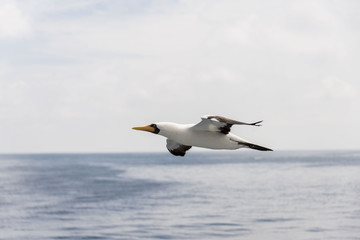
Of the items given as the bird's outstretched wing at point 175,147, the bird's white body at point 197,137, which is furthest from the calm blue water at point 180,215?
the bird's white body at point 197,137

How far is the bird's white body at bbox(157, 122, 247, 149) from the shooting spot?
46.1 feet

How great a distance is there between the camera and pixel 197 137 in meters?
14.2

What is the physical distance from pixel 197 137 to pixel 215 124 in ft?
3.27

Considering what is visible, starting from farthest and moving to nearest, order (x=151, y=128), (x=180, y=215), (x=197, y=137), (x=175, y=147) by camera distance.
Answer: (x=180, y=215)
(x=175, y=147)
(x=197, y=137)
(x=151, y=128)

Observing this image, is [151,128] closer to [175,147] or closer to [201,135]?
[201,135]

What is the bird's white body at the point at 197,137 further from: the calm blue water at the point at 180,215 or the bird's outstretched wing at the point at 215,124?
the calm blue water at the point at 180,215

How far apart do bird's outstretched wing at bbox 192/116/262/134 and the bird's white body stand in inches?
7.1

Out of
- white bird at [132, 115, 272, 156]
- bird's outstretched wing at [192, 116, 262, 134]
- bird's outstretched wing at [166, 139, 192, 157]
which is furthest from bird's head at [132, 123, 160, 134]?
bird's outstretched wing at [166, 139, 192, 157]

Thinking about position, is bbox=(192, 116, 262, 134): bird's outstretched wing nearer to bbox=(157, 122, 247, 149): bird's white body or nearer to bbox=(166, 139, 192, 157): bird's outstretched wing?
bbox=(157, 122, 247, 149): bird's white body

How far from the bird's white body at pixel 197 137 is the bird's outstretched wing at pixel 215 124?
18 centimetres

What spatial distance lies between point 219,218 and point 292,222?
19567 millimetres

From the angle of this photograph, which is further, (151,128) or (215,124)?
(151,128)

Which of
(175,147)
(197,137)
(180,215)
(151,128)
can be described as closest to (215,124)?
(197,137)

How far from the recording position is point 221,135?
1433 centimetres
